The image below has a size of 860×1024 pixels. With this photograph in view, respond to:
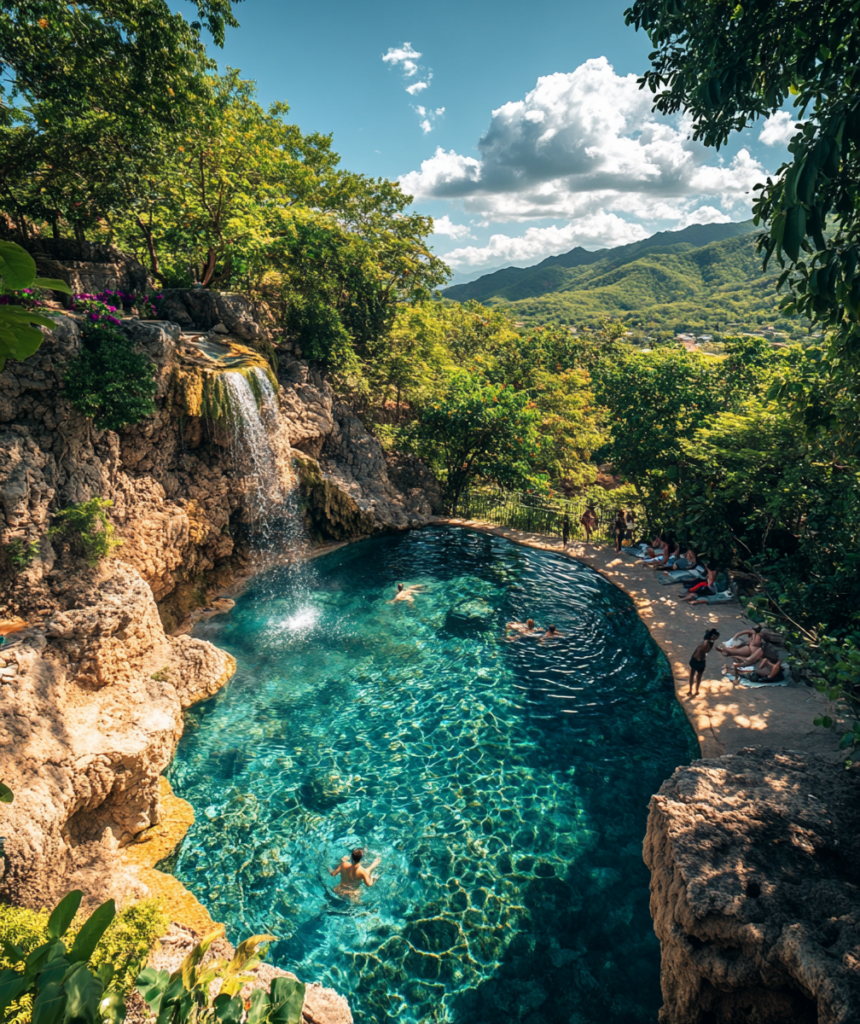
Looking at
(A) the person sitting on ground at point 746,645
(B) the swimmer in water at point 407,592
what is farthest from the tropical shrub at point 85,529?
(A) the person sitting on ground at point 746,645

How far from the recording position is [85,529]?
10172 mm

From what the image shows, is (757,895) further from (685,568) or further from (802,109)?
(685,568)

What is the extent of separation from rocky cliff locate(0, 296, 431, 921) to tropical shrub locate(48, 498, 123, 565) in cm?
19

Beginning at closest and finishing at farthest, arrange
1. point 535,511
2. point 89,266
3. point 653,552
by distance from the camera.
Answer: point 89,266, point 653,552, point 535,511

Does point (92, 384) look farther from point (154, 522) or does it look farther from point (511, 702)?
point (511, 702)

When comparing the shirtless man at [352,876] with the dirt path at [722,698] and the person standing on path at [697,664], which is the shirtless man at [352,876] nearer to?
the dirt path at [722,698]

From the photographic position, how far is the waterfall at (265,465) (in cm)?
1530

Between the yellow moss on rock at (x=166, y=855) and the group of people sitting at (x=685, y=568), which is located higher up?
the yellow moss on rock at (x=166, y=855)

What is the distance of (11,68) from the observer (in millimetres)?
9148

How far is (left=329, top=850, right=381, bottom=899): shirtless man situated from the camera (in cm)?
730

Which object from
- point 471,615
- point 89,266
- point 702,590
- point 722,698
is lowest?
point 722,698

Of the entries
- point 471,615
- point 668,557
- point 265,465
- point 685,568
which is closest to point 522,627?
point 471,615

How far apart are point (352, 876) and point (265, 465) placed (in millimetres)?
12069

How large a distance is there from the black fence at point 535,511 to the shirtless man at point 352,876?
16.0 metres
